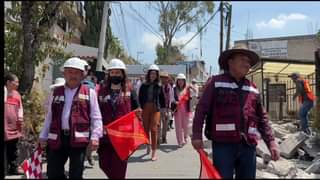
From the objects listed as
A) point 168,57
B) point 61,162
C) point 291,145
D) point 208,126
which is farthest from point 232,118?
Result: point 168,57

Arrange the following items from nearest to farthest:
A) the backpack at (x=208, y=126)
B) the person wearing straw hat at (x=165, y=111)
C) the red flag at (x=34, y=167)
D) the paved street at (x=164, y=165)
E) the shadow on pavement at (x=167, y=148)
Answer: the backpack at (x=208, y=126) < the red flag at (x=34, y=167) < the paved street at (x=164, y=165) < the shadow on pavement at (x=167, y=148) < the person wearing straw hat at (x=165, y=111)

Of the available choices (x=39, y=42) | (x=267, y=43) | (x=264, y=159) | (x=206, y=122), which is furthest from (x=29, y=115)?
(x=267, y=43)

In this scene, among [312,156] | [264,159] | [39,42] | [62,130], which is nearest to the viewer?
[62,130]

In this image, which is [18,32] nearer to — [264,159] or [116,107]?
[116,107]

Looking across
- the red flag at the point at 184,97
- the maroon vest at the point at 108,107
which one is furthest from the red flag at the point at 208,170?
the red flag at the point at 184,97

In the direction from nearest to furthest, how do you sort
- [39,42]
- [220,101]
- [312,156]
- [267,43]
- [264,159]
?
[220,101] < [264,159] < [39,42] < [312,156] < [267,43]

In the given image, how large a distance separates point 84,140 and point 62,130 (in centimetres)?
23

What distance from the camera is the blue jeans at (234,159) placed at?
204 inches

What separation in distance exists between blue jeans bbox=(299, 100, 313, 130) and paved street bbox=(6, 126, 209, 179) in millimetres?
3296

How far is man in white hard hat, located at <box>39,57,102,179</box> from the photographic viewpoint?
5.58 m

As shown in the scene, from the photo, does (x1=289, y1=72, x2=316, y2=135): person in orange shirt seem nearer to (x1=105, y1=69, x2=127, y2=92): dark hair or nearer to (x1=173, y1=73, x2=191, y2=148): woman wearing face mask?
(x1=173, y1=73, x2=191, y2=148): woman wearing face mask

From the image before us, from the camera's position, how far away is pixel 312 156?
11.4 metres

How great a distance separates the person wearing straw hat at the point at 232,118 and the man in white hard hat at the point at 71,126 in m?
1.09

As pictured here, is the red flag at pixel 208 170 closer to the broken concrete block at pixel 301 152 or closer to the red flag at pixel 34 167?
the red flag at pixel 34 167
